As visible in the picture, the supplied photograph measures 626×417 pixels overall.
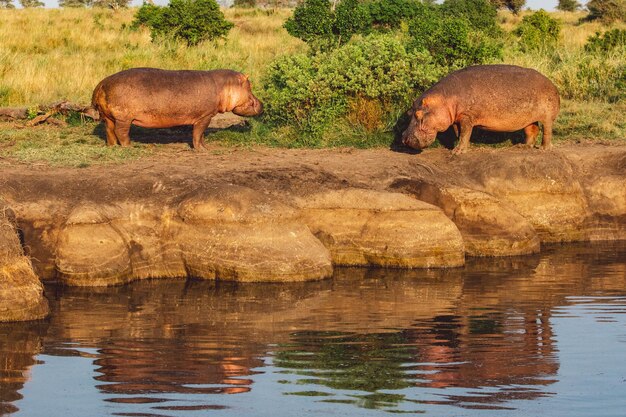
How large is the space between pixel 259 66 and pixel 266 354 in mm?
13258

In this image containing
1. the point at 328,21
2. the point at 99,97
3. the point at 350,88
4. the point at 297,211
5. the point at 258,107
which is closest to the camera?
the point at 297,211

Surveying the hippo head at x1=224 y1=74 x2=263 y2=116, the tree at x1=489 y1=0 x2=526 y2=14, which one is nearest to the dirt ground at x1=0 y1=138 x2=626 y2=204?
the hippo head at x1=224 y1=74 x2=263 y2=116

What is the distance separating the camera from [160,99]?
45.9 feet

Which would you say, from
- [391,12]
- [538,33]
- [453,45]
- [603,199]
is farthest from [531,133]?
[538,33]

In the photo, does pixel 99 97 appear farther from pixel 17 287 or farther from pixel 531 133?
pixel 531 133

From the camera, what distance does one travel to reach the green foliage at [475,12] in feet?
84.3

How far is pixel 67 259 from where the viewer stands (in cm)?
1103

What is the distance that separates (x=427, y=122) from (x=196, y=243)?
4214 millimetres

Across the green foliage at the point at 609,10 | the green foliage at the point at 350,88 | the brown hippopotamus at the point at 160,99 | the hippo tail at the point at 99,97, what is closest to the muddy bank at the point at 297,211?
the brown hippopotamus at the point at 160,99

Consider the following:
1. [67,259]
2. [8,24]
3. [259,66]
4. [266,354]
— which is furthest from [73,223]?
[8,24]

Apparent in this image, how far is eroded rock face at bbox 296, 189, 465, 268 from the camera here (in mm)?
11992

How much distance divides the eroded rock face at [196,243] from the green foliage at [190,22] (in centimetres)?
1450

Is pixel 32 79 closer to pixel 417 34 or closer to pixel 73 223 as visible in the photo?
pixel 417 34

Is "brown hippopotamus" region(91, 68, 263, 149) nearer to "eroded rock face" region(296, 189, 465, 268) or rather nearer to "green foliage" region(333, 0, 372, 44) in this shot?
"eroded rock face" region(296, 189, 465, 268)
